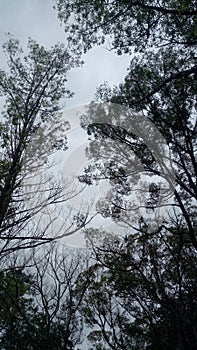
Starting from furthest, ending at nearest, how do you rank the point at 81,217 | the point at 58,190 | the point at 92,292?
the point at 92,292 → the point at 81,217 → the point at 58,190

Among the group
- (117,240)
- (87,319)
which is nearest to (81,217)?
(117,240)

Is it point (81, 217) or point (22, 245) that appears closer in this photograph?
point (22, 245)

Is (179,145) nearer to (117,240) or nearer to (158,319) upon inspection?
(117,240)

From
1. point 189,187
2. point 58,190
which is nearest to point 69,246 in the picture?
point 58,190

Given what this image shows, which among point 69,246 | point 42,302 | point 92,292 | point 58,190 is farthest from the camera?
point 92,292

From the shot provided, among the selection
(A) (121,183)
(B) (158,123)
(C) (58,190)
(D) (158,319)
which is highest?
(B) (158,123)

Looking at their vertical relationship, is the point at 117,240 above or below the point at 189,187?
below

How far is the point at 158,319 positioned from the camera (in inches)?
188

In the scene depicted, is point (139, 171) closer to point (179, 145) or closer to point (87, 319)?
point (179, 145)

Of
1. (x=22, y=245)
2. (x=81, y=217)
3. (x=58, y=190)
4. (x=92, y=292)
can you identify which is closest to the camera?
(x=22, y=245)

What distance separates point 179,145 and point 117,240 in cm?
235

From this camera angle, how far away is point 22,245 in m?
4.06

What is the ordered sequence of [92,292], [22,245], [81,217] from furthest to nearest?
[92,292] < [81,217] < [22,245]

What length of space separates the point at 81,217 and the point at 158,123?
233 cm
